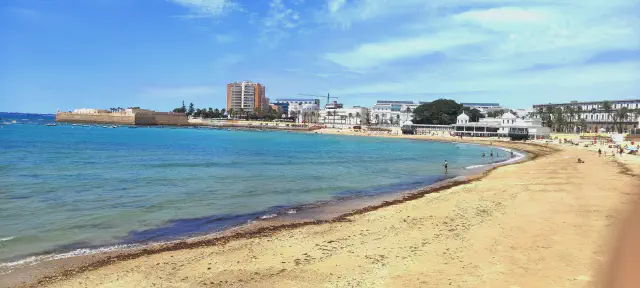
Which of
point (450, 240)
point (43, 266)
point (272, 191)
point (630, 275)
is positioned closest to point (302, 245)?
point (450, 240)

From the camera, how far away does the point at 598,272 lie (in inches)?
366

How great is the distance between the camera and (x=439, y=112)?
14062 centimetres

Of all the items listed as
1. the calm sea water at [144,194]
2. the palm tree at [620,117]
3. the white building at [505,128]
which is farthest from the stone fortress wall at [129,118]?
the palm tree at [620,117]

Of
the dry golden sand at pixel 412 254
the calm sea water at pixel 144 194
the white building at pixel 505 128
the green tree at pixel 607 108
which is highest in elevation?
the green tree at pixel 607 108

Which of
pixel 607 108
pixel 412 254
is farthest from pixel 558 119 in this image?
pixel 412 254

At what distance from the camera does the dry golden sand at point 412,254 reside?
9.05 metres

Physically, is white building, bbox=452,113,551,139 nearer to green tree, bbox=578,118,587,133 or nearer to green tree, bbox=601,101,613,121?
green tree, bbox=578,118,587,133

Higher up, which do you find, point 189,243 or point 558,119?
point 558,119

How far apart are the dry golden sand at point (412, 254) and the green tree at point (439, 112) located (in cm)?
12586

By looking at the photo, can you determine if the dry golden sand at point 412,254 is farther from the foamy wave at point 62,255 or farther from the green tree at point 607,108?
the green tree at point 607,108

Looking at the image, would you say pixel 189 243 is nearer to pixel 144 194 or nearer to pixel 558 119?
pixel 144 194

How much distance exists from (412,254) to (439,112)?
13544 cm

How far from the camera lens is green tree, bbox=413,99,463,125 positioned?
461 ft

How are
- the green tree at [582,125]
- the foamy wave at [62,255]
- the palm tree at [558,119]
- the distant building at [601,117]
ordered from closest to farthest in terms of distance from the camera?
the foamy wave at [62,255]
the distant building at [601,117]
the palm tree at [558,119]
the green tree at [582,125]
